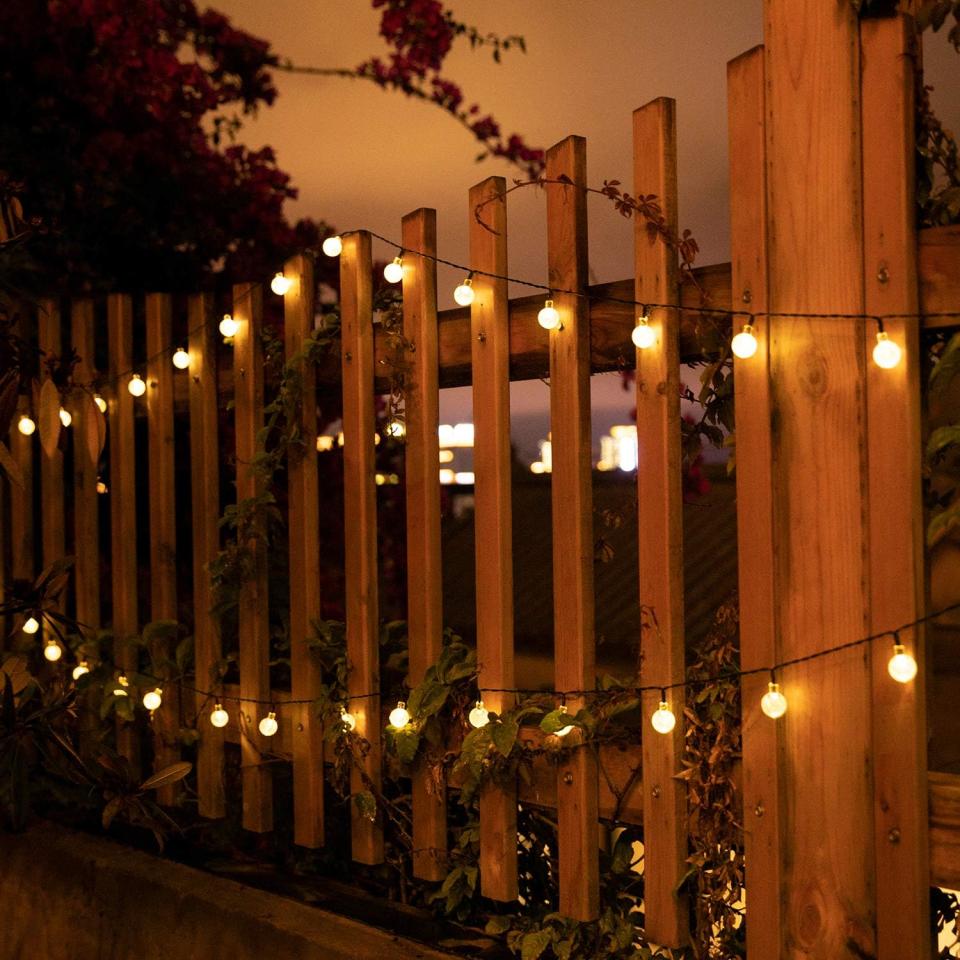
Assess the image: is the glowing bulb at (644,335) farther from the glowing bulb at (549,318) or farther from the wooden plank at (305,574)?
the wooden plank at (305,574)

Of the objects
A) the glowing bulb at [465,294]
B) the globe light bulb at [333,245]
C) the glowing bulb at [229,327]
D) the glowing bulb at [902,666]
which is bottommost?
the glowing bulb at [902,666]

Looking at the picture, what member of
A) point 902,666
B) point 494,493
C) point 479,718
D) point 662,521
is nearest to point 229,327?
point 494,493

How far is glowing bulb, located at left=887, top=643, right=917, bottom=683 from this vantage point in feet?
6.21

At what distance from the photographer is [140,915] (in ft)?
10.3

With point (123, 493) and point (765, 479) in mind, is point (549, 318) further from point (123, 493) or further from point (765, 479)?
point (123, 493)

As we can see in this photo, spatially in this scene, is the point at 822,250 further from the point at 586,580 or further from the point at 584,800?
the point at 584,800

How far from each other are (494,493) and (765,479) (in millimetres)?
717

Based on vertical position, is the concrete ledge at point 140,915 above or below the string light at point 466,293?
below

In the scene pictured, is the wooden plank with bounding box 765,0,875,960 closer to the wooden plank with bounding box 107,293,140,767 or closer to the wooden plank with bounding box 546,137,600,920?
the wooden plank with bounding box 546,137,600,920

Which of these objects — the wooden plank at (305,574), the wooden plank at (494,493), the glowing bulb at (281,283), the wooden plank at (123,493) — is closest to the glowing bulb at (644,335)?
the wooden plank at (494,493)

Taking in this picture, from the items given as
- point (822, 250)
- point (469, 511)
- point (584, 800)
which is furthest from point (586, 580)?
point (469, 511)

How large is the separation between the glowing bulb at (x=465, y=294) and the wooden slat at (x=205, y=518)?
113cm

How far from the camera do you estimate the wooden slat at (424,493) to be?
2770mm

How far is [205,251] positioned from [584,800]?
3.79m
